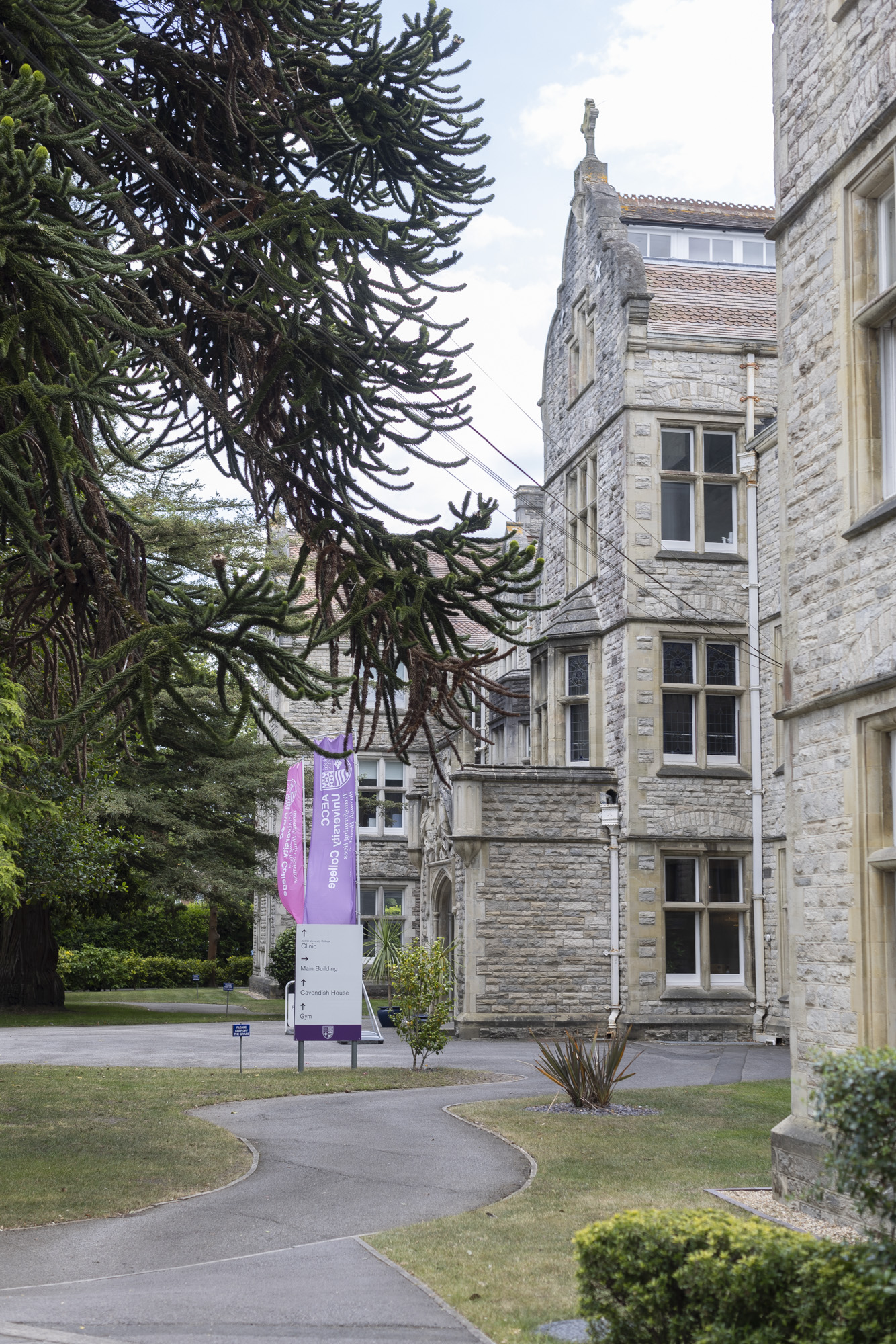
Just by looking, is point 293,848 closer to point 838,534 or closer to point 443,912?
point 443,912

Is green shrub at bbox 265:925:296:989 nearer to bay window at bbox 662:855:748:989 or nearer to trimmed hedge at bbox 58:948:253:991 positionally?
trimmed hedge at bbox 58:948:253:991

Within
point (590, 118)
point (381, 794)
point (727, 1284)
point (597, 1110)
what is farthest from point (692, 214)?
point (727, 1284)

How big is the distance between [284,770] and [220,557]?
22.2 metres

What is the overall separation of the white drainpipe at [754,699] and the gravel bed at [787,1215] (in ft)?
41.3

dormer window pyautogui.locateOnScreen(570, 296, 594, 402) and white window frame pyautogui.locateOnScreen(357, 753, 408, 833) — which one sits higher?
dormer window pyautogui.locateOnScreen(570, 296, 594, 402)

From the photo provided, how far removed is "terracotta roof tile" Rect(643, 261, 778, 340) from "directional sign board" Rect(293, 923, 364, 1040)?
1201cm

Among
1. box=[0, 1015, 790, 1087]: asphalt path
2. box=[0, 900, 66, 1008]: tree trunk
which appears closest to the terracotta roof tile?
box=[0, 1015, 790, 1087]: asphalt path

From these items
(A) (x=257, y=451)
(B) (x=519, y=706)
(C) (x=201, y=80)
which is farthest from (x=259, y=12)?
(B) (x=519, y=706)

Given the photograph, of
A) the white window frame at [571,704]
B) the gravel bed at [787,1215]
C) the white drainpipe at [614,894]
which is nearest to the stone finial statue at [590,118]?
the white window frame at [571,704]

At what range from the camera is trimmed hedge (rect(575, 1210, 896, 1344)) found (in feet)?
13.5

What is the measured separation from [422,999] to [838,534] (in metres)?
9.91

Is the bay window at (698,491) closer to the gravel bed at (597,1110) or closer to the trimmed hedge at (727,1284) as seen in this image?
the gravel bed at (597,1110)

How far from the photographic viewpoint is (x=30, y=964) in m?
28.2

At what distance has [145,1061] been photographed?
17.3 metres
